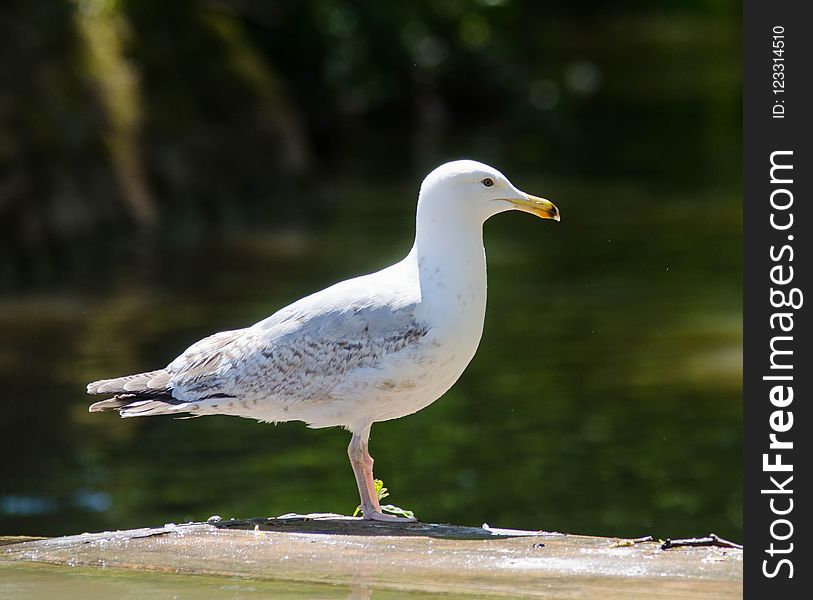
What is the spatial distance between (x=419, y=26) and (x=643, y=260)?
10.7 m

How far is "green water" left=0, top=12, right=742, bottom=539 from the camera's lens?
12.1 meters

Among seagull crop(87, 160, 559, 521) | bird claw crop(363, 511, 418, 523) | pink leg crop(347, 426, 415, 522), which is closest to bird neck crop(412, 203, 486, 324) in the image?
seagull crop(87, 160, 559, 521)

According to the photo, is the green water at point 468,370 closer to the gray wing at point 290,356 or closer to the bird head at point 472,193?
the gray wing at point 290,356

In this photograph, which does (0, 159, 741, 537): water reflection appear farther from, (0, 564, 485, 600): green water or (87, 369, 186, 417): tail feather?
(0, 564, 485, 600): green water

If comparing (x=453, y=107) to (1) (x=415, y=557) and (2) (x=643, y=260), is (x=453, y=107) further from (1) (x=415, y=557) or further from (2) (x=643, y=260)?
(1) (x=415, y=557)

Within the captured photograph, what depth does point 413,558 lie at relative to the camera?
6469 millimetres

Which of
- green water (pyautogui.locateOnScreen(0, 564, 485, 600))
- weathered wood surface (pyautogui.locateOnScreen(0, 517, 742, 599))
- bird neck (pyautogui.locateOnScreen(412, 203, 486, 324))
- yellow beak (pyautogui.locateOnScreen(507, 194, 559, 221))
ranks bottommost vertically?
green water (pyautogui.locateOnScreen(0, 564, 485, 600))

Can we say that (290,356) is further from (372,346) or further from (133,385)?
(133,385)

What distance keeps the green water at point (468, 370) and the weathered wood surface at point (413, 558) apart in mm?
4342

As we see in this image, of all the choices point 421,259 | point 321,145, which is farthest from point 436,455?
point 321,145

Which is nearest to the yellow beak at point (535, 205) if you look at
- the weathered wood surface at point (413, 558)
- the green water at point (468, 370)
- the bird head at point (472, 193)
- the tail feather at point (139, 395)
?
the bird head at point (472, 193)

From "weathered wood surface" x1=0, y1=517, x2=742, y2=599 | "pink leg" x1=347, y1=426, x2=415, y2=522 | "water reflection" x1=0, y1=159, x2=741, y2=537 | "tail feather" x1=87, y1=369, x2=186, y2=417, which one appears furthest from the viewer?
"water reflection" x1=0, y1=159, x2=741, y2=537

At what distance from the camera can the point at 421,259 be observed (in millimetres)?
7258

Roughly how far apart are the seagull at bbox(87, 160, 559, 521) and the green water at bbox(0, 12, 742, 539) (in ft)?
13.1
